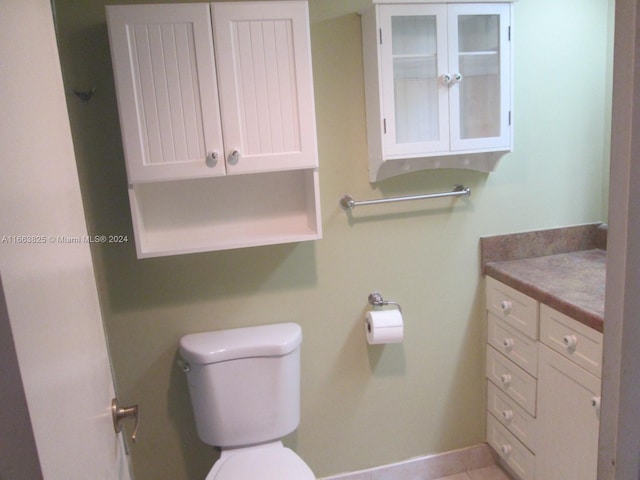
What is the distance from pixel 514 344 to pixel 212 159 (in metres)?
1.38

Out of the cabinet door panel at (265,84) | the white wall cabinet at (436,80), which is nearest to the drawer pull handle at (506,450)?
the white wall cabinet at (436,80)

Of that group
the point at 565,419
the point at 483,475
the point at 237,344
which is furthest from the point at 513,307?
the point at 237,344

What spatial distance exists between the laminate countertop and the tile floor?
Result: 0.92 meters

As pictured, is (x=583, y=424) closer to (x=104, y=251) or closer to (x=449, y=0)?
(x=449, y=0)

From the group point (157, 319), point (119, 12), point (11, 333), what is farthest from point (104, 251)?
point (11, 333)

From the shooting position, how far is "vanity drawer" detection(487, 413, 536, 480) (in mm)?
1965

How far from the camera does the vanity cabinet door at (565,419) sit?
160 cm

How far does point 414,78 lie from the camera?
6.03ft

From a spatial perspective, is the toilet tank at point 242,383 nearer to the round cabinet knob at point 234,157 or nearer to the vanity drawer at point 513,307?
the round cabinet knob at point 234,157

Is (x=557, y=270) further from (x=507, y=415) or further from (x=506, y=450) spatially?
(x=506, y=450)

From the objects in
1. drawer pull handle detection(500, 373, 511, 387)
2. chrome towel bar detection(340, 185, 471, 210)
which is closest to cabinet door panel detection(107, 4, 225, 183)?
chrome towel bar detection(340, 185, 471, 210)

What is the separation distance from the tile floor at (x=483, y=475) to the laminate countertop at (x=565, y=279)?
0.92 metres

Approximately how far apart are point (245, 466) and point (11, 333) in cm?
139

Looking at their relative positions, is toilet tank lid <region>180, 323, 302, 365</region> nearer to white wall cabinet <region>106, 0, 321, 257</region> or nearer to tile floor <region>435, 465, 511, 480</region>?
white wall cabinet <region>106, 0, 321, 257</region>
